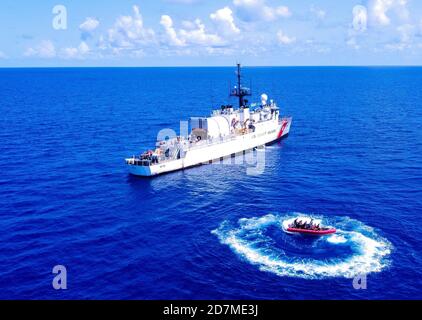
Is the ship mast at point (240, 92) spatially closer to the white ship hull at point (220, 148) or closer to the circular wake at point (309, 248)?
the white ship hull at point (220, 148)

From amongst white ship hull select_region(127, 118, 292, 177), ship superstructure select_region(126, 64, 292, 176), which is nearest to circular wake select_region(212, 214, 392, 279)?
white ship hull select_region(127, 118, 292, 177)

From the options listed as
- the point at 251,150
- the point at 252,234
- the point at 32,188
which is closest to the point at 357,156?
the point at 251,150

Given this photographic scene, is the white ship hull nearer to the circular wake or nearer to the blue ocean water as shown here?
the blue ocean water

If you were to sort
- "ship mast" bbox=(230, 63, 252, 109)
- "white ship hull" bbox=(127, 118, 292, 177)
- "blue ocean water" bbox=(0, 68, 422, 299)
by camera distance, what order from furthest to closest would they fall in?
1. "ship mast" bbox=(230, 63, 252, 109)
2. "white ship hull" bbox=(127, 118, 292, 177)
3. "blue ocean water" bbox=(0, 68, 422, 299)

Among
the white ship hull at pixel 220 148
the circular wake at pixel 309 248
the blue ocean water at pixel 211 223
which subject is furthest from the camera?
the white ship hull at pixel 220 148

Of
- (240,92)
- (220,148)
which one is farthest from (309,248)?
(240,92)

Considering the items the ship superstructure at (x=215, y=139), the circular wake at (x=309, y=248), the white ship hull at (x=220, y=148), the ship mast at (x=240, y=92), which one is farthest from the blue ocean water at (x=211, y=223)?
the ship mast at (x=240, y=92)

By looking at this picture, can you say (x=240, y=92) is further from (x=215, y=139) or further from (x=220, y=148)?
(x=220, y=148)

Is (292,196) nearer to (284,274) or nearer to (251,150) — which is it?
(284,274)
